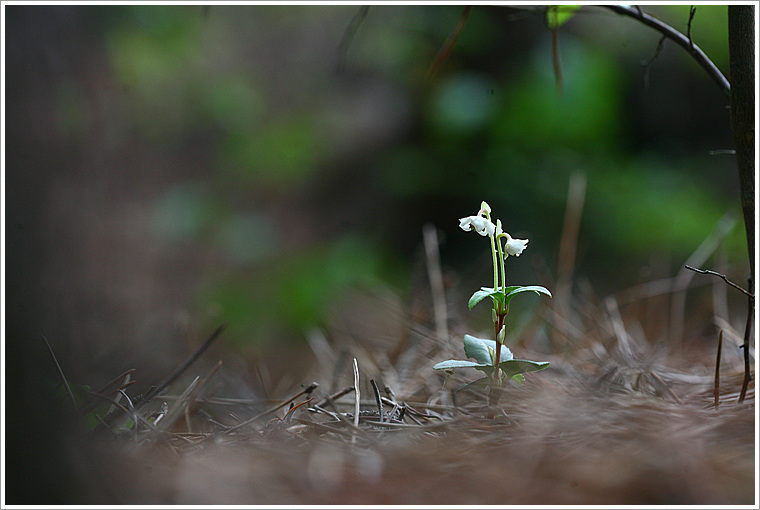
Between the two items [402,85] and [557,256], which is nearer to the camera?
[557,256]

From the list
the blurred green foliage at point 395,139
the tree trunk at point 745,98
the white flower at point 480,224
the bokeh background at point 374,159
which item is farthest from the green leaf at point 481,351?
the blurred green foliage at point 395,139

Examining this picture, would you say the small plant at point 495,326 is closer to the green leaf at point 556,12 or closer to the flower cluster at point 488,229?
the flower cluster at point 488,229

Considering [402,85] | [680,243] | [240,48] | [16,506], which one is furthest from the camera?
[240,48]

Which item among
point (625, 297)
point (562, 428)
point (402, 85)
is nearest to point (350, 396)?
point (562, 428)

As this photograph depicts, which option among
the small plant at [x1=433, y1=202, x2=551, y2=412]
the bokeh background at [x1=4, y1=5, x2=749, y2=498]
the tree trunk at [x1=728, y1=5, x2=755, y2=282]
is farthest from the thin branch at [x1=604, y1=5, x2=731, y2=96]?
the bokeh background at [x1=4, y1=5, x2=749, y2=498]

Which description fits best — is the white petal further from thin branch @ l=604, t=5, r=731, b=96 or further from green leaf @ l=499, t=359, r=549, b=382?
thin branch @ l=604, t=5, r=731, b=96

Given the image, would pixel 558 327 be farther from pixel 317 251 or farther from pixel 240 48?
pixel 240 48

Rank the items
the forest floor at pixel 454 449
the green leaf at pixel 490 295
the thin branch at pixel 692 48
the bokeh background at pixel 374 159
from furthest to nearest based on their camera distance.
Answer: the bokeh background at pixel 374 159, the thin branch at pixel 692 48, the green leaf at pixel 490 295, the forest floor at pixel 454 449

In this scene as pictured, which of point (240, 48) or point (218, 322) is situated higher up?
point (240, 48)
